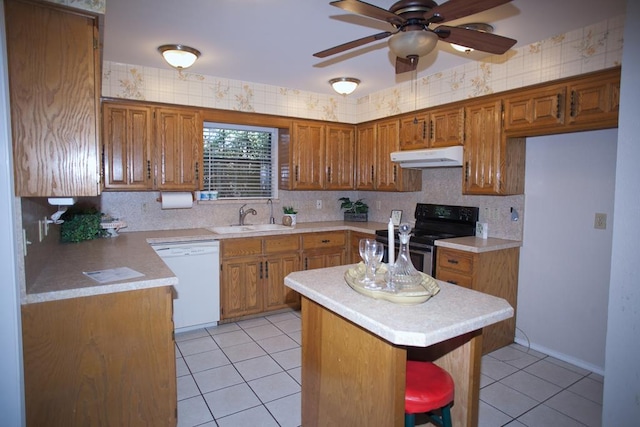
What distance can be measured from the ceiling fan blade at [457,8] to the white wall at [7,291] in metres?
1.87

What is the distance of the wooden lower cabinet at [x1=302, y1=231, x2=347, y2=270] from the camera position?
427cm

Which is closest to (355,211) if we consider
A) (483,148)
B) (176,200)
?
(483,148)

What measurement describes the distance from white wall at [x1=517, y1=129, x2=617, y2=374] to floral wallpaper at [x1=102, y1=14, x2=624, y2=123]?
2.03ft

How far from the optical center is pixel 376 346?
1.51m

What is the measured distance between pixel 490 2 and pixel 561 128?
5.48 feet

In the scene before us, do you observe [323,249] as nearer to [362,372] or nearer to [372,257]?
[372,257]

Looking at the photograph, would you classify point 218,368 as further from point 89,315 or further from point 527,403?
point 527,403

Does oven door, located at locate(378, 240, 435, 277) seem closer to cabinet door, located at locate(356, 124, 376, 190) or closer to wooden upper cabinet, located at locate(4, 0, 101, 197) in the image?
cabinet door, located at locate(356, 124, 376, 190)

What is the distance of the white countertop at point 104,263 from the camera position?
177 cm

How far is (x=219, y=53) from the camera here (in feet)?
10.6

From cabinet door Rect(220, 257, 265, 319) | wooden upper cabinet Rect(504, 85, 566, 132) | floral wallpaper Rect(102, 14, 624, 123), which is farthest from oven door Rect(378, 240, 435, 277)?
floral wallpaper Rect(102, 14, 624, 123)

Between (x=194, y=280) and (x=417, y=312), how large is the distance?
2.69 metres

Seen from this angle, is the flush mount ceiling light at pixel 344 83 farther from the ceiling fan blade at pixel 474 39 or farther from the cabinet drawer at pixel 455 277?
the cabinet drawer at pixel 455 277

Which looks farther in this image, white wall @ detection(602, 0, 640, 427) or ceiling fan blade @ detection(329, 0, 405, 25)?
ceiling fan blade @ detection(329, 0, 405, 25)
